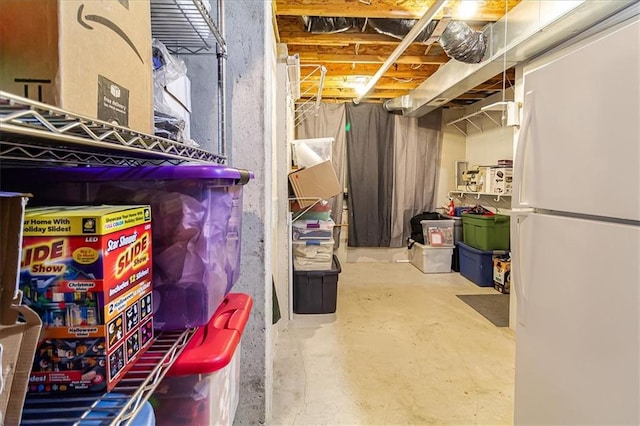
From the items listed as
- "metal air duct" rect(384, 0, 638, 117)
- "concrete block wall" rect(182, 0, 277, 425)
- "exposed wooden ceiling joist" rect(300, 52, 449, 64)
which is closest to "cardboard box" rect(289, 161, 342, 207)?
"exposed wooden ceiling joist" rect(300, 52, 449, 64)

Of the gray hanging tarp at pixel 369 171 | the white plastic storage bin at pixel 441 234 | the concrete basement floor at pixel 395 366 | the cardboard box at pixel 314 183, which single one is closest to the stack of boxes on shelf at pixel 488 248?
the white plastic storage bin at pixel 441 234

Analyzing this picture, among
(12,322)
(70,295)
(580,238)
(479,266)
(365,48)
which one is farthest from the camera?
(479,266)

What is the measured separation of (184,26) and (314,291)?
251cm

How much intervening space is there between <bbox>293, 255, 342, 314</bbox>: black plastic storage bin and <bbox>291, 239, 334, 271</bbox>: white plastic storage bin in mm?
79

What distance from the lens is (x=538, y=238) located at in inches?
54.3

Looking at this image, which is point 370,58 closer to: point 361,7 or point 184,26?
point 361,7

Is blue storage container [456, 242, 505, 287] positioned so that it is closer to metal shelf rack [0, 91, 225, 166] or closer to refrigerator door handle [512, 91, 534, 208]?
refrigerator door handle [512, 91, 534, 208]

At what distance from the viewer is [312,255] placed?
3332 millimetres

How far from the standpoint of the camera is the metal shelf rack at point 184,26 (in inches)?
40.3

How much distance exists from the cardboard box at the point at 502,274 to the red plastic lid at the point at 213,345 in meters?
3.76

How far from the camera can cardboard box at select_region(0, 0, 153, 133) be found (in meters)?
0.48

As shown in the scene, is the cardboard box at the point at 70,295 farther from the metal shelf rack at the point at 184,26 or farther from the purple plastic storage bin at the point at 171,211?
the metal shelf rack at the point at 184,26

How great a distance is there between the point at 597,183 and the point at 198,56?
1.46 meters

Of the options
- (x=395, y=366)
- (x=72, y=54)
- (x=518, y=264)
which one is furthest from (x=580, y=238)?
(x=395, y=366)
